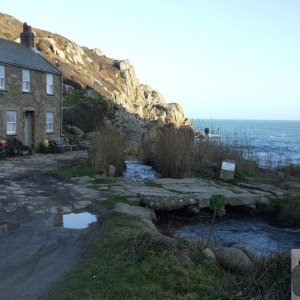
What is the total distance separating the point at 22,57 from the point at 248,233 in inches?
760

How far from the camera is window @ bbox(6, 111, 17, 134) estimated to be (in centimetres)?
2373

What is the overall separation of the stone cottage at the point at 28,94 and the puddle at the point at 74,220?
14535 millimetres

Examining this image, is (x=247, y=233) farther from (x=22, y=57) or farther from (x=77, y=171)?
(x=22, y=57)

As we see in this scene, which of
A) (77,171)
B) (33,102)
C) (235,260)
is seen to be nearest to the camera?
(235,260)

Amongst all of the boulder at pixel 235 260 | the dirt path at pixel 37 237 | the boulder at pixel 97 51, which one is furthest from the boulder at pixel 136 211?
the boulder at pixel 97 51

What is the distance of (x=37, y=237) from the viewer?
8.27 metres

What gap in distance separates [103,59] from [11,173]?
65.6 metres

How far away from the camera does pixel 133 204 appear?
444 inches

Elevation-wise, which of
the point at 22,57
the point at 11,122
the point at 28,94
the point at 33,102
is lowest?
the point at 11,122

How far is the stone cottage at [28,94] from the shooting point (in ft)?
77.4

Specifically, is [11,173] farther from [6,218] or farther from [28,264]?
[28,264]

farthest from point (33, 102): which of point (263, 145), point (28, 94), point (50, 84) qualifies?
point (263, 145)

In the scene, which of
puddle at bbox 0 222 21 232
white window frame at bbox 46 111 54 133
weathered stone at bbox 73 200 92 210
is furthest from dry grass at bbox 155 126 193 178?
white window frame at bbox 46 111 54 133

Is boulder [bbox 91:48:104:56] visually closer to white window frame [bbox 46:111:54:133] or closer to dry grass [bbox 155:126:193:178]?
white window frame [bbox 46:111:54:133]
